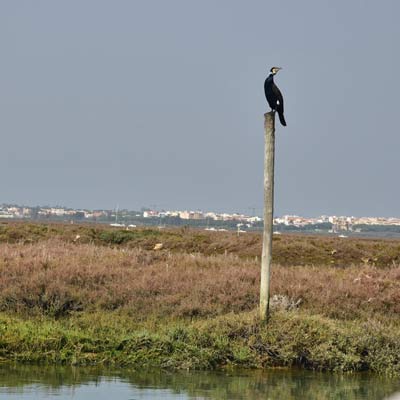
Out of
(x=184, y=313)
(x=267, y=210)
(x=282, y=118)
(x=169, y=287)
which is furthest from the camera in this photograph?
(x=169, y=287)

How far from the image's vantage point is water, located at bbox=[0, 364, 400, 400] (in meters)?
14.7

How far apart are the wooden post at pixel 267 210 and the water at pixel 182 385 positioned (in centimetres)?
144

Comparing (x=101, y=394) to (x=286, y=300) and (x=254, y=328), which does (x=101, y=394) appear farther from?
(x=286, y=300)

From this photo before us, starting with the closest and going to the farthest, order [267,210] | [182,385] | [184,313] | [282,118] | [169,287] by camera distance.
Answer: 1. [182,385]
2. [267,210]
3. [282,118]
4. [184,313]
5. [169,287]

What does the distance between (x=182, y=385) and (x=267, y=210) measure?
3.83 m

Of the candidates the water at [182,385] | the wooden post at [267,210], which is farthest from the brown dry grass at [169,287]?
the water at [182,385]

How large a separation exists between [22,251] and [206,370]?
9.99 m

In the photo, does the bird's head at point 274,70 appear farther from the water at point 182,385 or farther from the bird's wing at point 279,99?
the water at point 182,385

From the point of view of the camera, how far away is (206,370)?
17172 millimetres

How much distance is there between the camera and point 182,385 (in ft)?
51.5

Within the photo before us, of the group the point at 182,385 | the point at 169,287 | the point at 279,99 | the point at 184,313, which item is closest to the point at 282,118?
the point at 279,99

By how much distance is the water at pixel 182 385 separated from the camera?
48.1 feet

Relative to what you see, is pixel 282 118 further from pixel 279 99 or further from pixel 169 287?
pixel 169 287

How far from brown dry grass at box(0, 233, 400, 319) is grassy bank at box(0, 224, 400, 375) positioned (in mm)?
25
